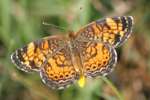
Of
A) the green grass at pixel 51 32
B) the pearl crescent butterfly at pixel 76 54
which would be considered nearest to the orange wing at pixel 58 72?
the pearl crescent butterfly at pixel 76 54

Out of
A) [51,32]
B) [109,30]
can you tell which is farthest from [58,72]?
[51,32]

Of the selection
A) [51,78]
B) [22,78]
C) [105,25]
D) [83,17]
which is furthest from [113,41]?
[22,78]

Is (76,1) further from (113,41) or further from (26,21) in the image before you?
(113,41)

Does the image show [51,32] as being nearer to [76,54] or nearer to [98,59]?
[76,54]

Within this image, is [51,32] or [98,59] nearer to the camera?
[98,59]

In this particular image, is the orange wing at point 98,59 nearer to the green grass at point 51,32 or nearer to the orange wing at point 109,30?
the orange wing at point 109,30

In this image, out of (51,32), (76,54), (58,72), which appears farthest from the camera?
(51,32)
